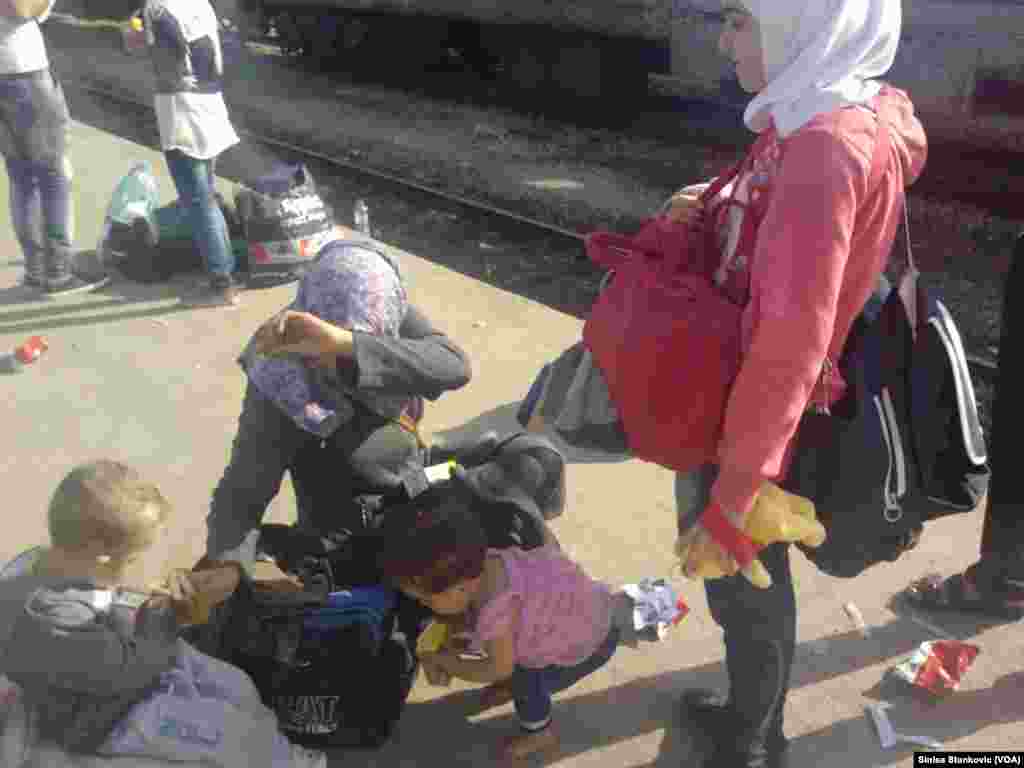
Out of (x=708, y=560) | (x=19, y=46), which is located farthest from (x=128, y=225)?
(x=708, y=560)

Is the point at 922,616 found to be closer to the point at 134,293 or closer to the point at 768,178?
the point at 768,178

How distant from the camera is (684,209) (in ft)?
7.45

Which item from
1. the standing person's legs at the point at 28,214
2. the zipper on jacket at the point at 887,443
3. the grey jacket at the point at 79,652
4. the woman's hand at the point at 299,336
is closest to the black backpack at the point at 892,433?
the zipper on jacket at the point at 887,443

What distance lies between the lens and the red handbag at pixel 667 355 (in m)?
1.98

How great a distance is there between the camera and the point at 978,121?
7285 mm

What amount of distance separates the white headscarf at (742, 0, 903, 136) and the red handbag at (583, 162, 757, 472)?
33cm

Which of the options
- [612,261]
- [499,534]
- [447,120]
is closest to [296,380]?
[499,534]

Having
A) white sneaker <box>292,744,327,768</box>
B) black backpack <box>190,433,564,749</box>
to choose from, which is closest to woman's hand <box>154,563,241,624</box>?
black backpack <box>190,433,564,749</box>

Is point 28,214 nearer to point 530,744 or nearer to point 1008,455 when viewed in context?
point 530,744

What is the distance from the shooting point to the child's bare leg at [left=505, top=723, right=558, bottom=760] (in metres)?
2.56

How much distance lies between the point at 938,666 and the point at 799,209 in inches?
55.8

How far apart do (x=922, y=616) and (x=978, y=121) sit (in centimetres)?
521

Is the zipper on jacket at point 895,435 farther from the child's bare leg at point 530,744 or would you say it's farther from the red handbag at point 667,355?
the child's bare leg at point 530,744

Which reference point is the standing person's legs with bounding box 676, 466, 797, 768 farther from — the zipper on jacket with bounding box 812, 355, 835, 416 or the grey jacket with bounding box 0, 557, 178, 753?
the grey jacket with bounding box 0, 557, 178, 753
